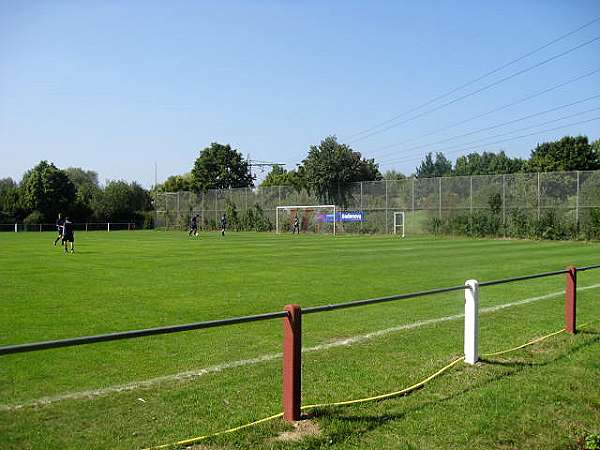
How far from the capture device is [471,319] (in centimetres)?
645

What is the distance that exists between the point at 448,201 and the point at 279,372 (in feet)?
125

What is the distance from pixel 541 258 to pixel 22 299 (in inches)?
697

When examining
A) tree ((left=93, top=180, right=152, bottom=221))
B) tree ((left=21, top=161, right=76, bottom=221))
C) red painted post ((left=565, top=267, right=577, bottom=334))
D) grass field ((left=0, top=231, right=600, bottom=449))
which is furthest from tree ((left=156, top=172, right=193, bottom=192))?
red painted post ((left=565, top=267, right=577, bottom=334))

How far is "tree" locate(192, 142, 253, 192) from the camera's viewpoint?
79.2 meters

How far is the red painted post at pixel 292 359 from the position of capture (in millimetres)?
4715

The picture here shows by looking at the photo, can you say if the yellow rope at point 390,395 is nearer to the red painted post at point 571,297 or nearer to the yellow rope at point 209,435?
the yellow rope at point 209,435

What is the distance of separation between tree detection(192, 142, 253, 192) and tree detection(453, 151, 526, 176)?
49.4 m

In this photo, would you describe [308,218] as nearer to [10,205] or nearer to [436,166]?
[10,205]

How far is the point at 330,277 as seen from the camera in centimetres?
1534

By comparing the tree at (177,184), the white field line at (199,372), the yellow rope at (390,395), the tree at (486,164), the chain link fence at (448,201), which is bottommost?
the white field line at (199,372)

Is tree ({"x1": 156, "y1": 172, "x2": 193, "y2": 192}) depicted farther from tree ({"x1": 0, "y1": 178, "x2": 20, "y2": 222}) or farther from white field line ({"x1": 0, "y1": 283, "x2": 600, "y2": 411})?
white field line ({"x1": 0, "y1": 283, "x2": 600, "y2": 411})

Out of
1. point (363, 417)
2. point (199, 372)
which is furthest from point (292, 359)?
point (199, 372)

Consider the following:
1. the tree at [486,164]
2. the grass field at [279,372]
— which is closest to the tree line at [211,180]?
the tree at [486,164]

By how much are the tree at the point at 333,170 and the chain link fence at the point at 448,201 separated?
0.87 meters
